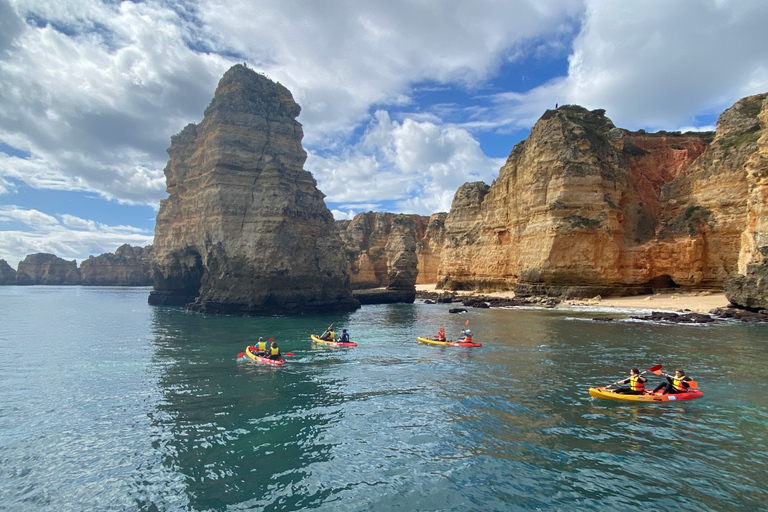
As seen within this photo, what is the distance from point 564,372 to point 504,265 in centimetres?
4385

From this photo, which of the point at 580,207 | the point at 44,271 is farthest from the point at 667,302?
the point at 44,271

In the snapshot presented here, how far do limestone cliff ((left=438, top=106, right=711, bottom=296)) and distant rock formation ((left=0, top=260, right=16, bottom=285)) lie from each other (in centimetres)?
17041

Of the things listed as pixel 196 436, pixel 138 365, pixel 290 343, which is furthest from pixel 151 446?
pixel 290 343

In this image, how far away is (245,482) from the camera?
8125mm

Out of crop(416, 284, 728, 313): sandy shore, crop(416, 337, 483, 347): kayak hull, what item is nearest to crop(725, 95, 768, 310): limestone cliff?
crop(416, 284, 728, 313): sandy shore

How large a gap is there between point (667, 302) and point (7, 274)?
632ft

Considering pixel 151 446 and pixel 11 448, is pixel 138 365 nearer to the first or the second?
pixel 11 448

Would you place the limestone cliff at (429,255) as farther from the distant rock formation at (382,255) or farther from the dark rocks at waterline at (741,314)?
the dark rocks at waterline at (741,314)

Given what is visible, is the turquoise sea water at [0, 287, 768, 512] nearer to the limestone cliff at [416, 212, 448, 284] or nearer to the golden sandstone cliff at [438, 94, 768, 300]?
the golden sandstone cliff at [438, 94, 768, 300]

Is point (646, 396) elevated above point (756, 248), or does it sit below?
below

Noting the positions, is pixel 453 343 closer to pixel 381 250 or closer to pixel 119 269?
pixel 381 250

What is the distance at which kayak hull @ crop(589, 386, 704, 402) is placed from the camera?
42.4 feet

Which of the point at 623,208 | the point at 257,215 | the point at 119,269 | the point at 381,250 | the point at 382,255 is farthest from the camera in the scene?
the point at 119,269

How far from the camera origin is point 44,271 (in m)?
149
